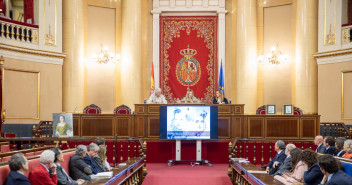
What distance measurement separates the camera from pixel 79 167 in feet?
18.1

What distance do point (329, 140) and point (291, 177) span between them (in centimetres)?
192

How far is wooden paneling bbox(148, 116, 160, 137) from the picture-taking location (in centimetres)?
1023

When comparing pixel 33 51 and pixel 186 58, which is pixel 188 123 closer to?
pixel 33 51

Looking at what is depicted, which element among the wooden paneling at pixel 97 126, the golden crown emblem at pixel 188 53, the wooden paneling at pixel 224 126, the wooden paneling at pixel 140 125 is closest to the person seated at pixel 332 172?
the wooden paneling at pixel 224 126

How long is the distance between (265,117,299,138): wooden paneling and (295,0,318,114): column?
8.46 feet

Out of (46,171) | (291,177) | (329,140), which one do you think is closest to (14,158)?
(46,171)

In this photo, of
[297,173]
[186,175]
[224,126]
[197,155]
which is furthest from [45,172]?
[224,126]

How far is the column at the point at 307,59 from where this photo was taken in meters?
12.8

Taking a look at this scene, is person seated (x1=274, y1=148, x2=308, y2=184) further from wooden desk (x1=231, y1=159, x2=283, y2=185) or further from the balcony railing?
the balcony railing

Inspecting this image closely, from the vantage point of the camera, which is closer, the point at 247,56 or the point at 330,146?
the point at 330,146

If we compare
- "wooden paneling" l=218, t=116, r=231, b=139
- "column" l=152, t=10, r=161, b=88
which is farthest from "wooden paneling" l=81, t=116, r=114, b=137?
→ "column" l=152, t=10, r=161, b=88

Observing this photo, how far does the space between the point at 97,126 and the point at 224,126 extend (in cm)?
335

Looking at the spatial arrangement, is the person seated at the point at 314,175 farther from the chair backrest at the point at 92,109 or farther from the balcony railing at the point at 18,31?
the balcony railing at the point at 18,31

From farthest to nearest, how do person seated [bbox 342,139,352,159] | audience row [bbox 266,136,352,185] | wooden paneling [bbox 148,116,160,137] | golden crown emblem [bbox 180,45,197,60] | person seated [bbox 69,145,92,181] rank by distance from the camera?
golden crown emblem [bbox 180,45,197,60]
wooden paneling [bbox 148,116,160,137]
person seated [bbox 342,139,352,159]
person seated [bbox 69,145,92,181]
audience row [bbox 266,136,352,185]
